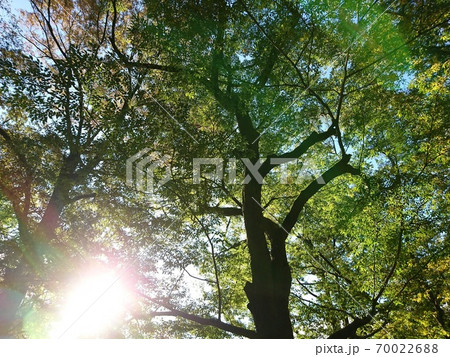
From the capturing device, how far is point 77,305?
317 inches

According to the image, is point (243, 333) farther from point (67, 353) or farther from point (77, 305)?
point (77, 305)

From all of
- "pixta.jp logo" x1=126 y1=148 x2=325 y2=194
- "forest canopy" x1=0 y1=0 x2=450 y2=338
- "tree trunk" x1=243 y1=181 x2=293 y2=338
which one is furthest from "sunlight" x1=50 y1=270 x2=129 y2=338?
"tree trunk" x1=243 y1=181 x2=293 y2=338

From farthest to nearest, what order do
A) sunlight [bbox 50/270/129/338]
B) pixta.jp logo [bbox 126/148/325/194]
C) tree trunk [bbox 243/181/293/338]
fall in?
sunlight [bbox 50/270/129/338] → pixta.jp logo [bbox 126/148/325/194] → tree trunk [bbox 243/181/293/338]

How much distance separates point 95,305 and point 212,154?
645 centimetres

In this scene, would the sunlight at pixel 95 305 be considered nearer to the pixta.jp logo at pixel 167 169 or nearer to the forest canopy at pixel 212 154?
the forest canopy at pixel 212 154

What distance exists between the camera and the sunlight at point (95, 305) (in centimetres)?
746

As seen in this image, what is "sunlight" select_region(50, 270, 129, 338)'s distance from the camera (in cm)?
746

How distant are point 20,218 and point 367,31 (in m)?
10.8

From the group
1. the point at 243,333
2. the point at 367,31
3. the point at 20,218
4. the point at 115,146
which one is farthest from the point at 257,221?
the point at 20,218

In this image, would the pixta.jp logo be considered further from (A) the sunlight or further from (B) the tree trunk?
(A) the sunlight

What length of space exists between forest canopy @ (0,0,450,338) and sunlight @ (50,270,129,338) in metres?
0.06

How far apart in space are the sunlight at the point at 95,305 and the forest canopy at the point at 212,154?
63mm

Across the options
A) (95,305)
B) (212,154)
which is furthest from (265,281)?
(95,305)

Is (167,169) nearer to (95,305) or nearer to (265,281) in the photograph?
(265,281)
